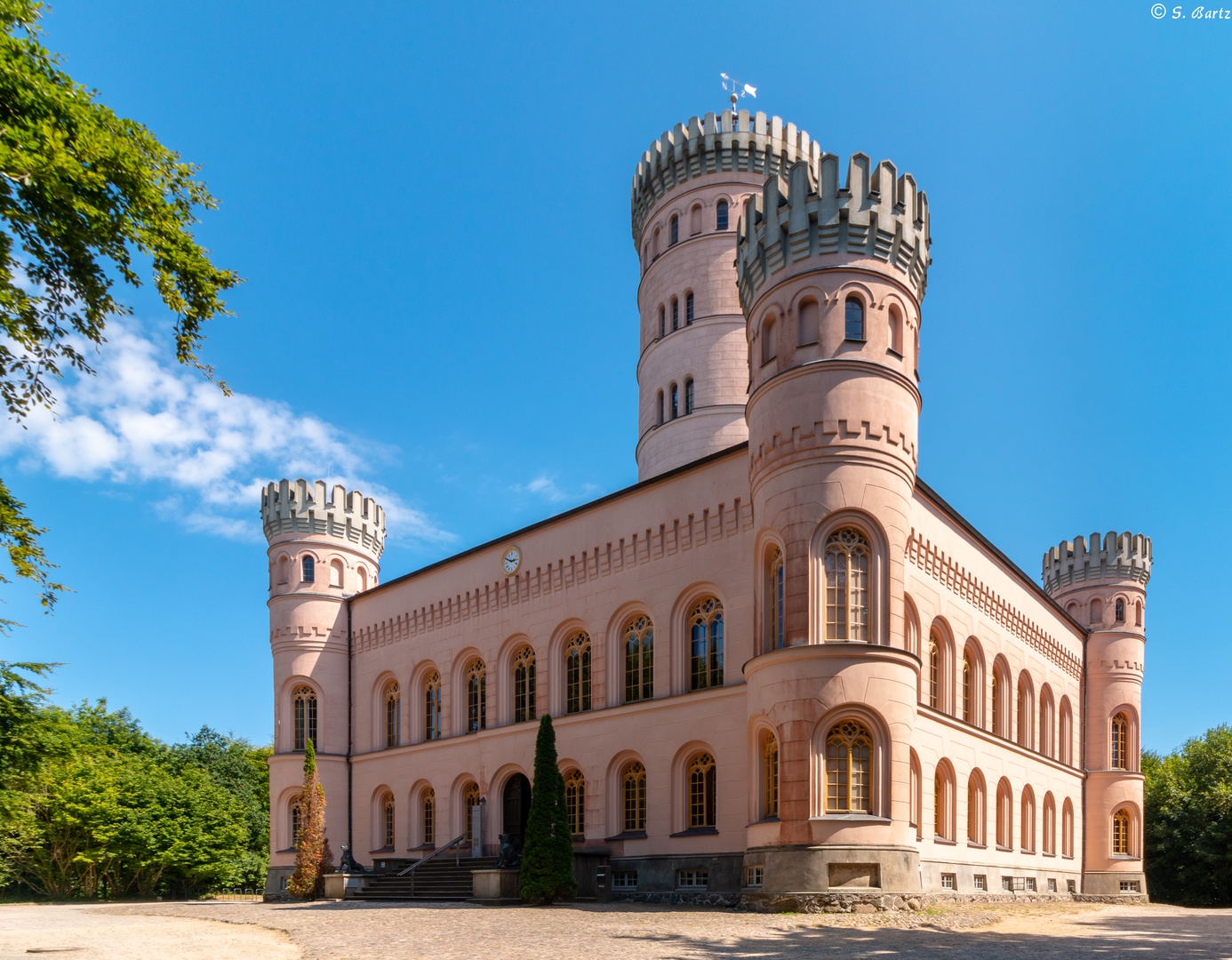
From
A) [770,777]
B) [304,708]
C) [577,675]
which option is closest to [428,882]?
[577,675]

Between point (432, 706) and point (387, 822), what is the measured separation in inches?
206

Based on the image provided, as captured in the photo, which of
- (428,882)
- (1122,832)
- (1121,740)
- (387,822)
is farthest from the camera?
(1121,740)

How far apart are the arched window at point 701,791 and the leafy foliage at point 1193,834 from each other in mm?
28072

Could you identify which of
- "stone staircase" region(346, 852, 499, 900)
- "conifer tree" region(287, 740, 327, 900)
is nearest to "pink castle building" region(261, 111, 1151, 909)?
"stone staircase" region(346, 852, 499, 900)

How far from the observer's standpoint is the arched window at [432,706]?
36181 millimetres

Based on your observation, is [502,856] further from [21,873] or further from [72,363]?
[21,873]

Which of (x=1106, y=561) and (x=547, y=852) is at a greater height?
(x=1106, y=561)

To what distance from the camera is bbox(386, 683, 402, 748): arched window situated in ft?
126

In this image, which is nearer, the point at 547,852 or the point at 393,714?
the point at 547,852

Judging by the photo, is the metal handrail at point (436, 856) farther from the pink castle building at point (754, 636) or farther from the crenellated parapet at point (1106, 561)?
the crenellated parapet at point (1106, 561)

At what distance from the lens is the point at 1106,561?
44562 millimetres

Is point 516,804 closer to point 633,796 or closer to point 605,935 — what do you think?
point 633,796

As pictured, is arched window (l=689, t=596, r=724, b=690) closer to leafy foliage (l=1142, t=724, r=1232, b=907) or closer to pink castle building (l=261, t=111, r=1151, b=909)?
pink castle building (l=261, t=111, r=1151, b=909)

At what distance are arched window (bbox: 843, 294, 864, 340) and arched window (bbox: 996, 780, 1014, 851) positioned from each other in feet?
52.5
